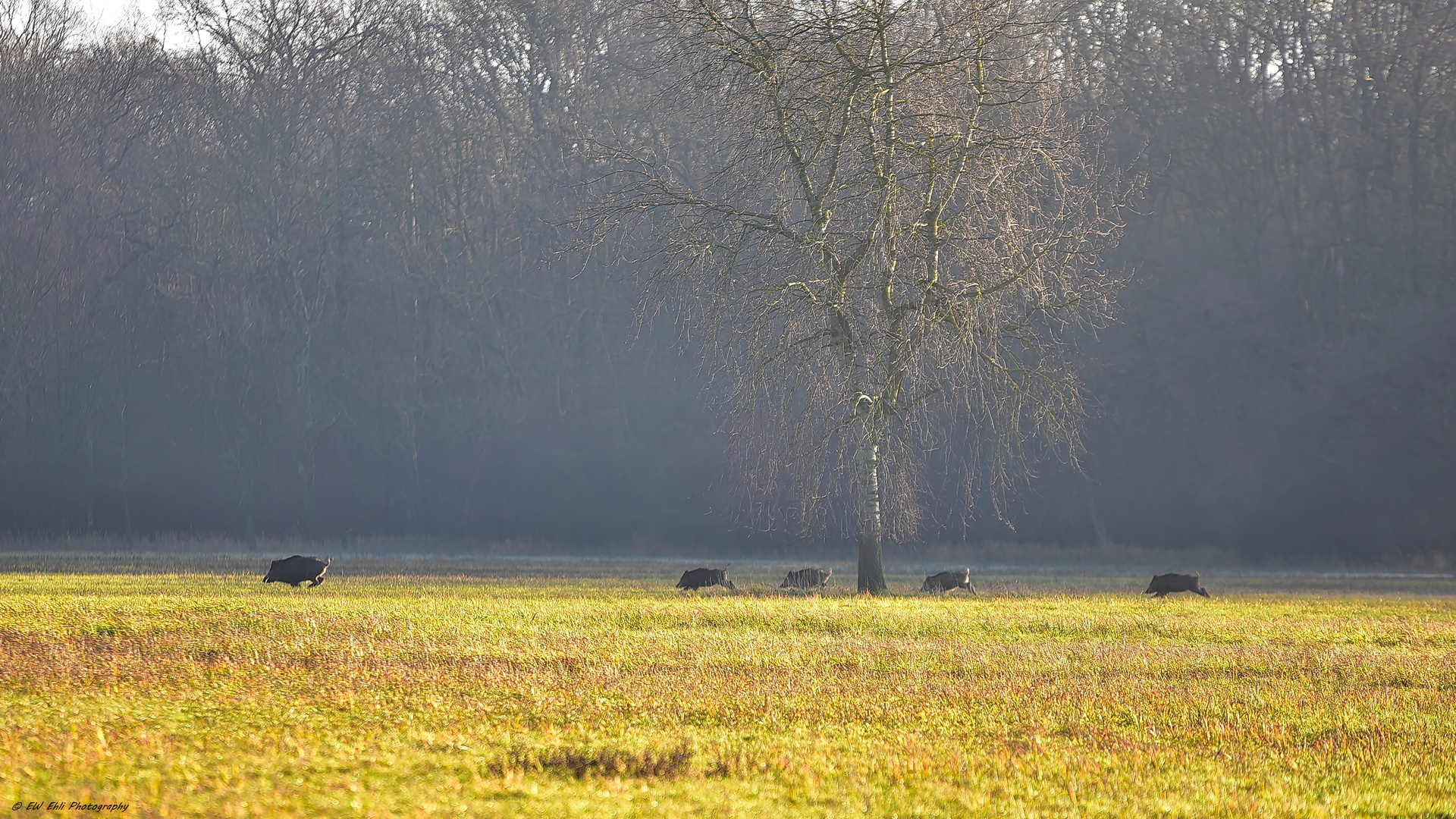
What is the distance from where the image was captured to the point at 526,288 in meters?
48.3

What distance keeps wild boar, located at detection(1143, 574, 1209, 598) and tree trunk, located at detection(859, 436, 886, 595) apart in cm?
511

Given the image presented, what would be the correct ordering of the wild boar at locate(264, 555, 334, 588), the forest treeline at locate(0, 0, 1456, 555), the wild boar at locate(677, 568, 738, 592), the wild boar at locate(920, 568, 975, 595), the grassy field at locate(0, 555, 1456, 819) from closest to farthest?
the grassy field at locate(0, 555, 1456, 819)
the wild boar at locate(264, 555, 334, 588)
the wild boar at locate(677, 568, 738, 592)
the wild boar at locate(920, 568, 975, 595)
the forest treeline at locate(0, 0, 1456, 555)

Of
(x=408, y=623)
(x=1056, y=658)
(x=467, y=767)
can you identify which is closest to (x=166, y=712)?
(x=467, y=767)

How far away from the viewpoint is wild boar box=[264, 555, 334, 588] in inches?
879

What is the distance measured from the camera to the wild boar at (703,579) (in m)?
24.1

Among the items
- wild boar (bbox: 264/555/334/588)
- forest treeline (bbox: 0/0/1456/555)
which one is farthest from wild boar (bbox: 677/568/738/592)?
forest treeline (bbox: 0/0/1456/555)

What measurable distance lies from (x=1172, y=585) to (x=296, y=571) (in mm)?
16102

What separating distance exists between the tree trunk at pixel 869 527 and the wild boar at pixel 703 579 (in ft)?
8.32

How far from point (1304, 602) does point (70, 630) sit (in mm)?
19188

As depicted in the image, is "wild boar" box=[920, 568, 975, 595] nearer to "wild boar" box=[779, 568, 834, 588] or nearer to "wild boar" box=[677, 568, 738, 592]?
"wild boar" box=[779, 568, 834, 588]

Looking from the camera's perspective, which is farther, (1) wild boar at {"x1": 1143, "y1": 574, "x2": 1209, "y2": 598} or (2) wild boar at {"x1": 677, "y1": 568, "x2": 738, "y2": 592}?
(2) wild boar at {"x1": 677, "y1": 568, "x2": 738, "y2": 592}

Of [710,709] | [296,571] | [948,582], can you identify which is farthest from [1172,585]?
[710,709]

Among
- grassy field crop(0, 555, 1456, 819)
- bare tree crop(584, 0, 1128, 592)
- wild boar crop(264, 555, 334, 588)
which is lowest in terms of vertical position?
grassy field crop(0, 555, 1456, 819)

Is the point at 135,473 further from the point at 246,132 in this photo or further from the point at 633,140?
the point at 633,140
